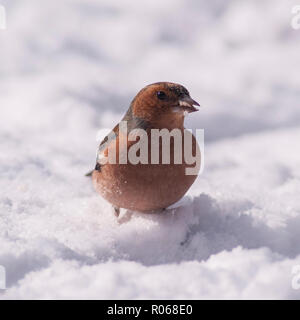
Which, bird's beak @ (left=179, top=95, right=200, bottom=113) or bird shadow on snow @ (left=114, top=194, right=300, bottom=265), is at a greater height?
bird's beak @ (left=179, top=95, right=200, bottom=113)

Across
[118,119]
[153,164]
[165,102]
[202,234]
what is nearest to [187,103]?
[165,102]

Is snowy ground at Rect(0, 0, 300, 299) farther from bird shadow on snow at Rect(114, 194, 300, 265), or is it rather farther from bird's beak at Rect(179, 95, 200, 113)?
bird's beak at Rect(179, 95, 200, 113)

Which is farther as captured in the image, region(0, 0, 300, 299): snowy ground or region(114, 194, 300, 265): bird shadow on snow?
region(114, 194, 300, 265): bird shadow on snow

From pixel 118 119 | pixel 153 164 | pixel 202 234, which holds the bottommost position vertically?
pixel 202 234

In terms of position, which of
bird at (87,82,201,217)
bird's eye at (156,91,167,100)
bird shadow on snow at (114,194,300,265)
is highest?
bird's eye at (156,91,167,100)

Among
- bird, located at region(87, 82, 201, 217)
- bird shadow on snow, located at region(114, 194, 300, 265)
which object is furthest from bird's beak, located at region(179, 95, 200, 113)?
bird shadow on snow, located at region(114, 194, 300, 265)

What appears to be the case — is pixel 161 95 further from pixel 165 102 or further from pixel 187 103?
pixel 187 103
